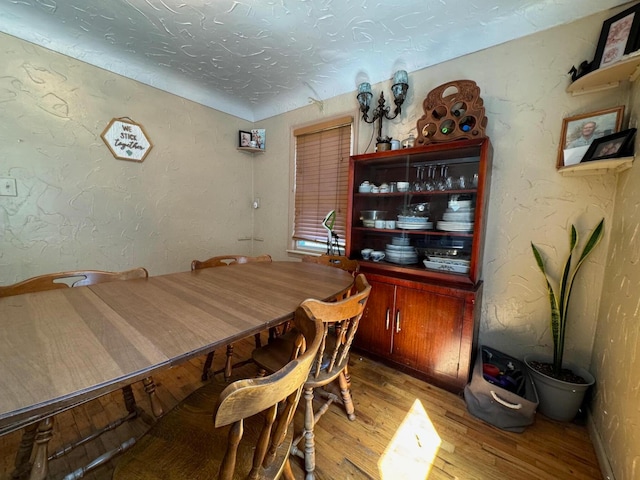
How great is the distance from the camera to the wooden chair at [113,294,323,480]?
510 mm

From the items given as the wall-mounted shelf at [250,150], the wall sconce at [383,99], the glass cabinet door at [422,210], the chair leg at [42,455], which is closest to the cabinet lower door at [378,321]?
the glass cabinet door at [422,210]

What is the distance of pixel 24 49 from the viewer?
1.68 meters

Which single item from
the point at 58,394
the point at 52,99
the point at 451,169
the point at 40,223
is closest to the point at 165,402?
the point at 58,394

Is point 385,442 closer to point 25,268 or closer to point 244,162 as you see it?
point 25,268

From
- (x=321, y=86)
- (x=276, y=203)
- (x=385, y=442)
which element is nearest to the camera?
(x=385, y=442)

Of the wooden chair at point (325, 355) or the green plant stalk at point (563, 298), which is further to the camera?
the green plant stalk at point (563, 298)

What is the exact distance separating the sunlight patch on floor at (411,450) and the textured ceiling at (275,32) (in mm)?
2464

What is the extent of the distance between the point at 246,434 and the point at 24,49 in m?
2.79

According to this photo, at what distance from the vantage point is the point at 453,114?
1.70 meters

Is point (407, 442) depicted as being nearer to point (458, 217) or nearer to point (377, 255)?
point (377, 255)

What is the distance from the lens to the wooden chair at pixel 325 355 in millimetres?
946

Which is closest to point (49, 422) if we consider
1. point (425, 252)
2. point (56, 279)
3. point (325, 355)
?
point (56, 279)

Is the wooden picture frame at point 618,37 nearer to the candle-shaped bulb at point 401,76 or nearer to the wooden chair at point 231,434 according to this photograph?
the candle-shaped bulb at point 401,76

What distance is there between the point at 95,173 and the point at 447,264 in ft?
9.34
